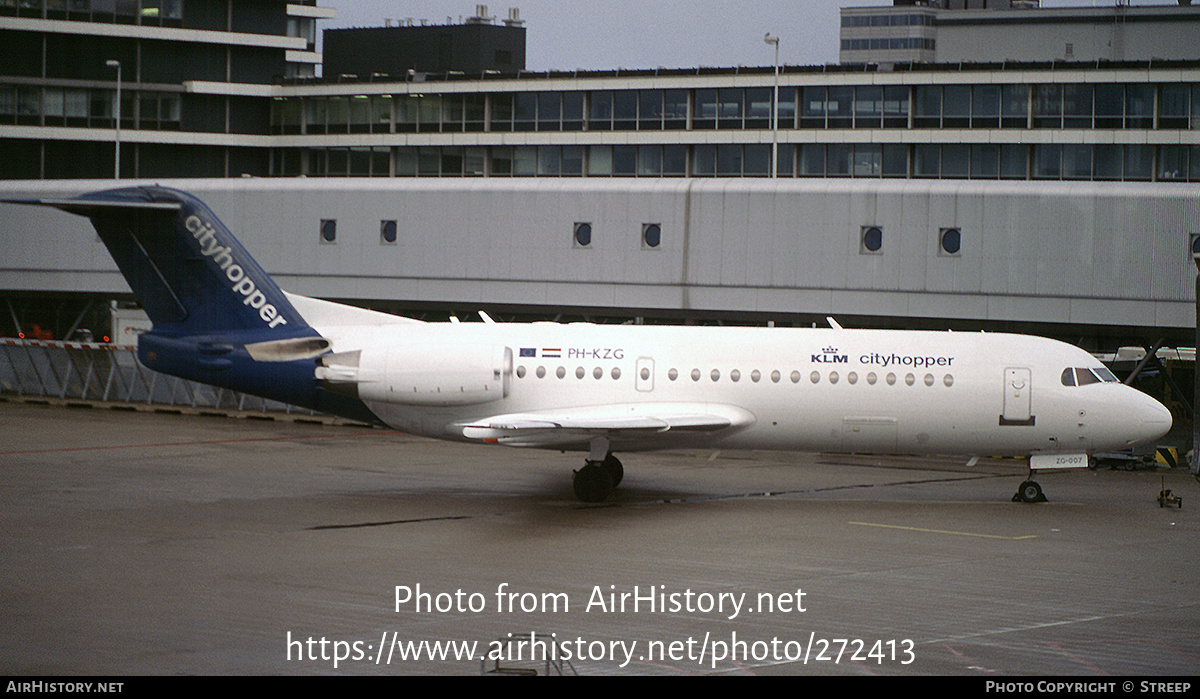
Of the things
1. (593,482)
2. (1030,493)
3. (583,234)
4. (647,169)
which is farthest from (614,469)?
(647,169)

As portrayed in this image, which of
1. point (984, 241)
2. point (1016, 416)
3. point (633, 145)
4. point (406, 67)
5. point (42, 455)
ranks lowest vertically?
point (42, 455)

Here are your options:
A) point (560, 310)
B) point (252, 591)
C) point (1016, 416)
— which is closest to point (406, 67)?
point (560, 310)

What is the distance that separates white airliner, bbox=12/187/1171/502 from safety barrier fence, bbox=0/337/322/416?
14.7 meters

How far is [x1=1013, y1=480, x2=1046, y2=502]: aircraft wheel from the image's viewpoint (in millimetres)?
25672

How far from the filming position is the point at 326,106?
82312 millimetres

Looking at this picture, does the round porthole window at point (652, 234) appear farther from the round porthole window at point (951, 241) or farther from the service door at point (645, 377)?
the service door at point (645, 377)

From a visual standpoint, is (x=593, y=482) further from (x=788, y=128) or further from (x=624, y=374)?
(x=788, y=128)

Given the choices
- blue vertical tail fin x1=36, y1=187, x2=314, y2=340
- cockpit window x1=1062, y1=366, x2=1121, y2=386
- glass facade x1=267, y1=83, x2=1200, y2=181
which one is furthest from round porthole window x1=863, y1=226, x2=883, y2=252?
glass facade x1=267, y1=83, x2=1200, y2=181

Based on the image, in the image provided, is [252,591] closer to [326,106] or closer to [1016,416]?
[1016,416]

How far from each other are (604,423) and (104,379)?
2365 cm

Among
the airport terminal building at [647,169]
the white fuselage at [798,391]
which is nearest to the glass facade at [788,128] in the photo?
the airport terminal building at [647,169]

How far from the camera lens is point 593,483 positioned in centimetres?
2445

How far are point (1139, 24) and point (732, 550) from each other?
71788 mm
